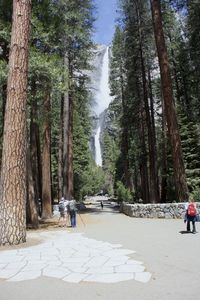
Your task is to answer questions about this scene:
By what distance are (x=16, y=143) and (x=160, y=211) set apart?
11121 millimetres

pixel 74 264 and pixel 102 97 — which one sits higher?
Result: pixel 102 97

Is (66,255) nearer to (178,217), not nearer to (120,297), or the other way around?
(120,297)

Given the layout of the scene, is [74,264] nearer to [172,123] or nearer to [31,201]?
[31,201]

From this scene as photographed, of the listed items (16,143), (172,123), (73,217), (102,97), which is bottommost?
(73,217)

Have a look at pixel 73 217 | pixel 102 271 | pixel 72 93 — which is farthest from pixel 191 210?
pixel 72 93

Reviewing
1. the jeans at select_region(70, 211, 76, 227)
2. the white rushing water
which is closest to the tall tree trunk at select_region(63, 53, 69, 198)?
the jeans at select_region(70, 211, 76, 227)

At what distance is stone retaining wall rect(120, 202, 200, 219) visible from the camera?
1873 cm

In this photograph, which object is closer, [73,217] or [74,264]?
[74,264]

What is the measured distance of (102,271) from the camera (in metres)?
7.11

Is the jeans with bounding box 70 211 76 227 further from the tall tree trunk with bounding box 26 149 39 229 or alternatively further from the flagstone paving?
the flagstone paving

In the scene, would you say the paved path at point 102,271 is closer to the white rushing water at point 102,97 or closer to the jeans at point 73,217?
the jeans at point 73,217

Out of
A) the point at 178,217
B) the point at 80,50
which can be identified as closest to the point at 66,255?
the point at 178,217

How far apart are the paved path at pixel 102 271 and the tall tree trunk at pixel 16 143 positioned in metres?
0.64

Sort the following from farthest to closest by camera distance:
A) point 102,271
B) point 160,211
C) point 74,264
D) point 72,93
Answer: point 72,93, point 160,211, point 74,264, point 102,271
